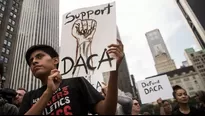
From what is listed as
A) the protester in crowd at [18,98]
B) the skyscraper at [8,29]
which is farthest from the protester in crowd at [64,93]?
the skyscraper at [8,29]

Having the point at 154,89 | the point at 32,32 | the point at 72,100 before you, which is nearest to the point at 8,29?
the point at 32,32

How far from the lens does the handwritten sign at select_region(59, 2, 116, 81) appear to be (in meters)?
1.82

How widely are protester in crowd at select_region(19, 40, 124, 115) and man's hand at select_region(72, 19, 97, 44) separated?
351 millimetres

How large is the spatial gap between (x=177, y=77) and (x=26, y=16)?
75164 millimetres

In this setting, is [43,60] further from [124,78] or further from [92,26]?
[124,78]

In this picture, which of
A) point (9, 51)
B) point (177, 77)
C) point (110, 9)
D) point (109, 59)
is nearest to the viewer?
point (109, 59)

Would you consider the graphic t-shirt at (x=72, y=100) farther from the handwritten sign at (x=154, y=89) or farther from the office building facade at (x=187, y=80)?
the office building facade at (x=187, y=80)

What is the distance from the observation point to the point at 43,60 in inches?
77.7

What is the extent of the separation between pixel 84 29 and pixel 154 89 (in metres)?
4.73

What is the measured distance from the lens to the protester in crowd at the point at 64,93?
5.03 ft

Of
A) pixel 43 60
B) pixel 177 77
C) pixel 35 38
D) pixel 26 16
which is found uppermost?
pixel 26 16

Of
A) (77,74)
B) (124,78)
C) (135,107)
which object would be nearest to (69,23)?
(77,74)

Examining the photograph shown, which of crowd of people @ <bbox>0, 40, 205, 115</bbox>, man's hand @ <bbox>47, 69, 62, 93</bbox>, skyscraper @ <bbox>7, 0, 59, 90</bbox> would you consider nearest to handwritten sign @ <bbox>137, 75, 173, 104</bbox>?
crowd of people @ <bbox>0, 40, 205, 115</bbox>

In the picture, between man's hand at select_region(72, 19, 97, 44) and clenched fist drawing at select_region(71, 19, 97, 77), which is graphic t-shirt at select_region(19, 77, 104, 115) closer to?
clenched fist drawing at select_region(71, 19, 97, 77)
